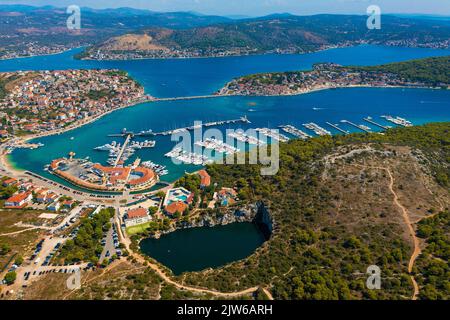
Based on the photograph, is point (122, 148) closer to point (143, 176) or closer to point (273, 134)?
point (143, 176)

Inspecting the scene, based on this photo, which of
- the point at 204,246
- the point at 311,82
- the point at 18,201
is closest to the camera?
the point at 204,246

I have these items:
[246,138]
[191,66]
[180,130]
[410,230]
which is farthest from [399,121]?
[191,66]

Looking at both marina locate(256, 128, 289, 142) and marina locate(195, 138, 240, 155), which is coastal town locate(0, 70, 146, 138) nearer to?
marina locate(195, 138, 240, 155)

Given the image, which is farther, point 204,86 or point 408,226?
point 204,86

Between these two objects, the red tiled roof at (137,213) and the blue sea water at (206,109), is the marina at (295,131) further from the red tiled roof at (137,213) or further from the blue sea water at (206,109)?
the red tiled roof at (137,213)

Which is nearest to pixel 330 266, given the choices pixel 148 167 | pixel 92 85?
pixel 148 167

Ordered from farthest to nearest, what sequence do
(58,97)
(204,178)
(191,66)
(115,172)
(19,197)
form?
(191,66)
(58,97)
(115,172)
(204,178)
(19,197)

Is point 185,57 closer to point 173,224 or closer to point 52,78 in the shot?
point 52,78
